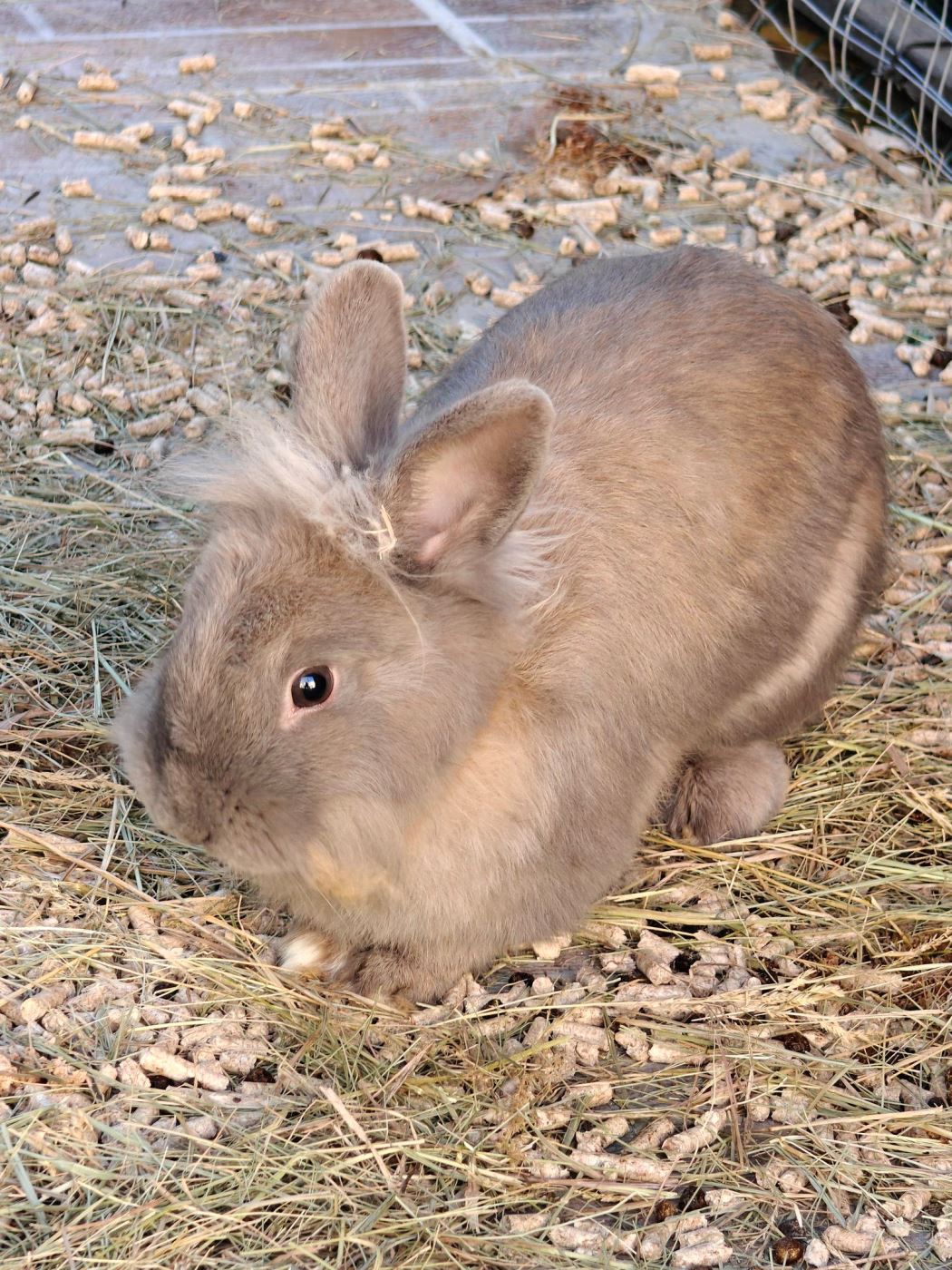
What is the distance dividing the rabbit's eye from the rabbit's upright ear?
47 cm

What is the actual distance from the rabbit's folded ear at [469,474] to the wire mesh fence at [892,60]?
4505mm

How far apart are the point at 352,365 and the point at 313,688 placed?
0.73 m

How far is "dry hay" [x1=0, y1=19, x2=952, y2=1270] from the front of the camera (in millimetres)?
2719

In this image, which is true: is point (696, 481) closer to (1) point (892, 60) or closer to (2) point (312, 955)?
(2) point (312, 955)

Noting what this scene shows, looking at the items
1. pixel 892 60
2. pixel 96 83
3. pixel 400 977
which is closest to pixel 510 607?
pixel 400 977

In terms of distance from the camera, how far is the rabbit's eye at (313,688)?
2639 millimetres

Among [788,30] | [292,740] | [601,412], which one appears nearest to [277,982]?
[292,740]

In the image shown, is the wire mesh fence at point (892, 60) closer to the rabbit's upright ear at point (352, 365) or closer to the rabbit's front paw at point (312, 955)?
the rabbit's upright ear at point (352, 365)

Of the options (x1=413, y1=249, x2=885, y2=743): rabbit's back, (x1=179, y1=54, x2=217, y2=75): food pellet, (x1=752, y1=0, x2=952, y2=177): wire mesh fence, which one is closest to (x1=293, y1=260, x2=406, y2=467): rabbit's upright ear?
(x1=413, y1=249, x2=885, y2=743): rabbit's back

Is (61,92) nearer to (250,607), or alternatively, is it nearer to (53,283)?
(53,283)

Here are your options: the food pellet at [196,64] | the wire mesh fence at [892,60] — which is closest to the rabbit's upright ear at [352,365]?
the food pellet at [196,64]

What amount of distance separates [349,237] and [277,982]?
3.25 m

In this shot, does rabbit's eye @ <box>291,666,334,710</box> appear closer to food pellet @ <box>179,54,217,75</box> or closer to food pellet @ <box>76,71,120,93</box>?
food pellet @ <box>76,71,120,93</box>

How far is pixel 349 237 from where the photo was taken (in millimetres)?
5555
